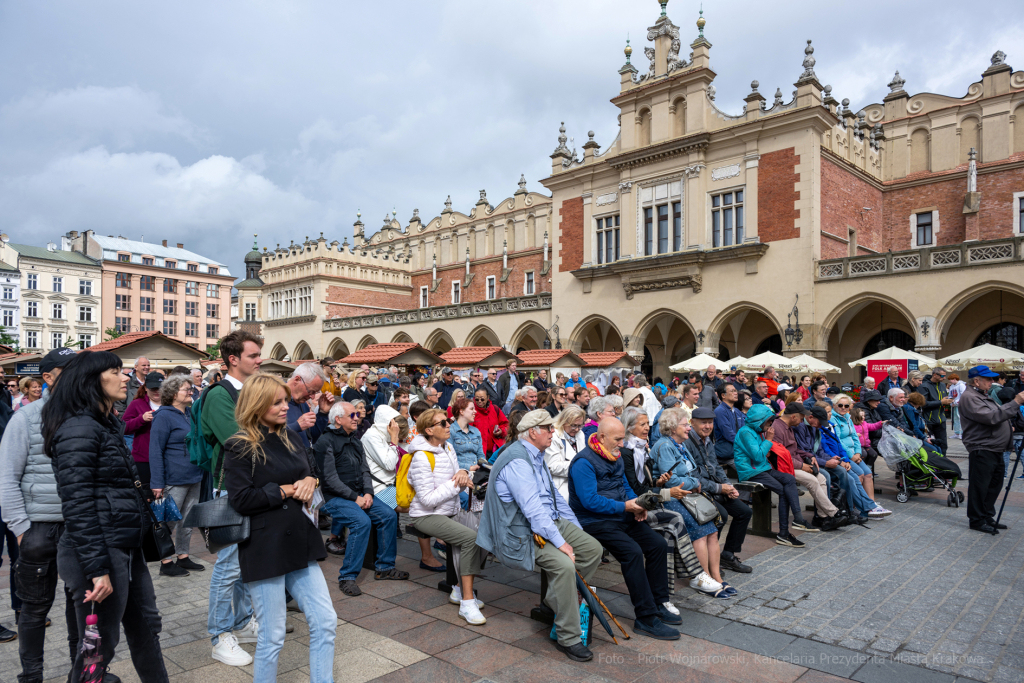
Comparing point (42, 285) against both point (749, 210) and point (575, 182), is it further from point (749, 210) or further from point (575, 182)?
point (749, 210)

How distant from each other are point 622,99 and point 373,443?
916 inches

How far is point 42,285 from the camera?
5906cm

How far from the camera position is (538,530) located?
430 cm

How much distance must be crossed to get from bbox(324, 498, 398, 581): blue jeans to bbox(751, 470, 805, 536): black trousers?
394 centimetres

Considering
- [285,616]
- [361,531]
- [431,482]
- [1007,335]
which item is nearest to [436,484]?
[431,482]

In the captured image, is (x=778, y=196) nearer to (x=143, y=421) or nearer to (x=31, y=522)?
(x=143, y=421)

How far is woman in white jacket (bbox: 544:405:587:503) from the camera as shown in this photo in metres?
5.59

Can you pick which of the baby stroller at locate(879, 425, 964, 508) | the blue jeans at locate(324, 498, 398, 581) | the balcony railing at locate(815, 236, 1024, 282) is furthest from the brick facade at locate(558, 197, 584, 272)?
the blue jeans at locate(324, 498, 398, 581)

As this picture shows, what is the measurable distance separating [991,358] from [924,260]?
459cm

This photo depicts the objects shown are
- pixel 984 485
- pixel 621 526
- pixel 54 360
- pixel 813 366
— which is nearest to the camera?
pixel 54 360

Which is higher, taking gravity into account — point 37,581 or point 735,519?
point 37,581

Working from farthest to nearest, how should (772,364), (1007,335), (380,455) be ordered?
1. (1007,335)
2. (772,364)
3. (380,455)

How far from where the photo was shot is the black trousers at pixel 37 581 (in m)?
3.30

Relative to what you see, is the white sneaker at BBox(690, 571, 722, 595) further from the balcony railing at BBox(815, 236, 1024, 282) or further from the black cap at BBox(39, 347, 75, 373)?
the balcony railing at BBox(815, 236, 1024, 282)
